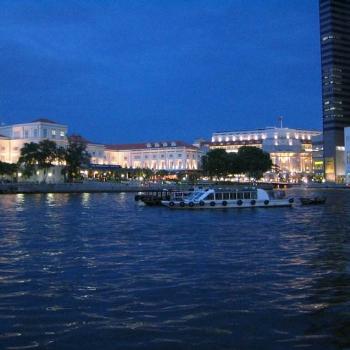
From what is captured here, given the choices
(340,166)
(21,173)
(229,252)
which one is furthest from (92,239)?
(340,166)

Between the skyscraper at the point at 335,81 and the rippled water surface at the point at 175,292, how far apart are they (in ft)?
540

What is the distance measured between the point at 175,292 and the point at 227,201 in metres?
48.9

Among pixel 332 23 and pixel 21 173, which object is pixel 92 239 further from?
pixel 332 23

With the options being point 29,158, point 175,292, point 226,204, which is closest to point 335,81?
point 29,158

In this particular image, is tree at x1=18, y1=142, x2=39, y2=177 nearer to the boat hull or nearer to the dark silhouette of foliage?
the dark silhouette of foliage

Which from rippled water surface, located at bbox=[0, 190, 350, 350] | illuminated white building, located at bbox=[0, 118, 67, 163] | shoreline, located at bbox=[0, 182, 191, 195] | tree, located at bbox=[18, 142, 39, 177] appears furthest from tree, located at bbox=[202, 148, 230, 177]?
rippled water surface, located at bbox=[0, 190, 350, 350]

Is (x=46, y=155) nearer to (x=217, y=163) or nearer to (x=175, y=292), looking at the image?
(x=217, y=163)

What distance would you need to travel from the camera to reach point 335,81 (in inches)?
7574

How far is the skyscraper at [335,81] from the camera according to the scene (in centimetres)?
19162

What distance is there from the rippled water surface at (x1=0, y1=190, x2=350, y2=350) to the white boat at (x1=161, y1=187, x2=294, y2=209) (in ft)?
104

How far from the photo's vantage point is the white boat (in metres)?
66.1

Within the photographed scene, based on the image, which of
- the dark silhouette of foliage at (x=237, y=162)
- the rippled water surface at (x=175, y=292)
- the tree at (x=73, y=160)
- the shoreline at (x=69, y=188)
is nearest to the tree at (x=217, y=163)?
the dark silhouette of foliage at (x=237, y=162)

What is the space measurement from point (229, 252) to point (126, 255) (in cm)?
498

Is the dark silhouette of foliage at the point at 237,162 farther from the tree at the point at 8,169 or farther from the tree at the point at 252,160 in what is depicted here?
the tree at the point at 8,169
